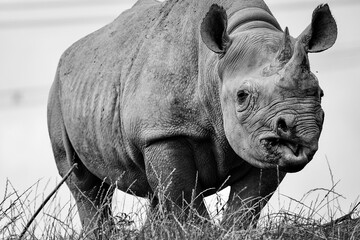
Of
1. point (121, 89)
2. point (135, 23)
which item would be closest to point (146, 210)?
point (121, 89)

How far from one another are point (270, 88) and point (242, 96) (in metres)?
0.33

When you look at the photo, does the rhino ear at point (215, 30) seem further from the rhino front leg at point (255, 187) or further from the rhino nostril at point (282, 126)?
the rhino front leg at point (255, 187)

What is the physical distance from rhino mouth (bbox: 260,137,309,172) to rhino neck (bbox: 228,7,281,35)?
1.23 meters

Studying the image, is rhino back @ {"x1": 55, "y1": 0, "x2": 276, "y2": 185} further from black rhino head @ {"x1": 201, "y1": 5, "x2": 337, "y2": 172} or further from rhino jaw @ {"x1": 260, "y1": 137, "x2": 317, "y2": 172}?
rhino jaw @ {"x1": 260, "y1": 137, "x2": 317, "y2": 172}

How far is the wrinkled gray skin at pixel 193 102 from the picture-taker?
9398 mm

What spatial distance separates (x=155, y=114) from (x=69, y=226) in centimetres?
183

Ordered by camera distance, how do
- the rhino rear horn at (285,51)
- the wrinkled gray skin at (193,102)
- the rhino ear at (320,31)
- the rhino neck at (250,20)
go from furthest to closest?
the rhino neck at (250,20) < the rhino ear at (320,31) < the rhino rear horn at (285,51) < the wrinkled gray skin at (193,102)

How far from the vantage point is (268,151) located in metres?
9.48

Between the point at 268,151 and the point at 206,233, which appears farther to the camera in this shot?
the point at 268,151

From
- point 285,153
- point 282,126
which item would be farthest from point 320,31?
point 285,153

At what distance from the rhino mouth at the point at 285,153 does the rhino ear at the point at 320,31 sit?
2.55ft

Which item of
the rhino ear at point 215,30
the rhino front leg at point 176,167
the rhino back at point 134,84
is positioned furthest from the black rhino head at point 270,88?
the rhino front leg at point 176,167

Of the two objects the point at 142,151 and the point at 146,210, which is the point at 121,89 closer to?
the point at 142,151

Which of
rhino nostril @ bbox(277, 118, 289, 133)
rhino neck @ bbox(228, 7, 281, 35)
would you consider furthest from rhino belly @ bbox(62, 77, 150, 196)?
rhino nostril @ bbox(277, 118, 289, 133)
